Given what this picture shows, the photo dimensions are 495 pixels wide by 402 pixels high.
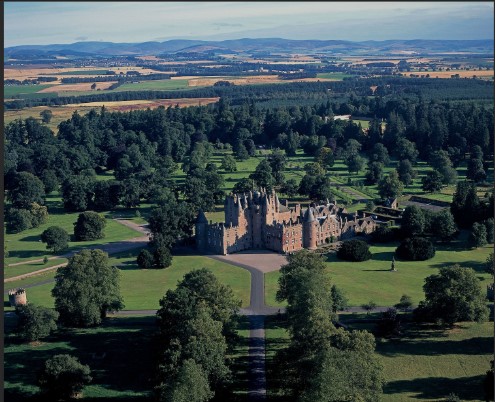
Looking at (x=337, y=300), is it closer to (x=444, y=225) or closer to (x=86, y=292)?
(x=86, y=292)

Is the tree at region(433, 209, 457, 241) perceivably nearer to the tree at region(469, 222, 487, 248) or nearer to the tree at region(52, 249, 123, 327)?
the tree at region(469, 222, 487, 248)

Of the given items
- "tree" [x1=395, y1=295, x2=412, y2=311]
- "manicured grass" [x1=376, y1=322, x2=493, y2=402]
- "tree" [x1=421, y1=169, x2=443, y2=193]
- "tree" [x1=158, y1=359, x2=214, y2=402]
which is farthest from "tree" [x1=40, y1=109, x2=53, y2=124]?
"tree" [x1=158, y1=359, x2=214, y2=402]

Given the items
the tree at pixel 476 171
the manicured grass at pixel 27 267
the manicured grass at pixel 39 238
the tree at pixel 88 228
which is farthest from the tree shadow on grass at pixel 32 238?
the tree at pixel 476 171

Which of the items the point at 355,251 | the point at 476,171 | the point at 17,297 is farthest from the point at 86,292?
the point at 476,171

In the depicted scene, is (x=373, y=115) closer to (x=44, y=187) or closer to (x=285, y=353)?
(x=44, y=187)

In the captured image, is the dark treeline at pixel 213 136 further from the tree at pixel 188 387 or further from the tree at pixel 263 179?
the tree at pixel 188 387

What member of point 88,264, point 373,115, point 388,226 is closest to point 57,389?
point 88,264

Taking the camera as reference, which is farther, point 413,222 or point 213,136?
point 213,136

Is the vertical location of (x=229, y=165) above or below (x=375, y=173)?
above
